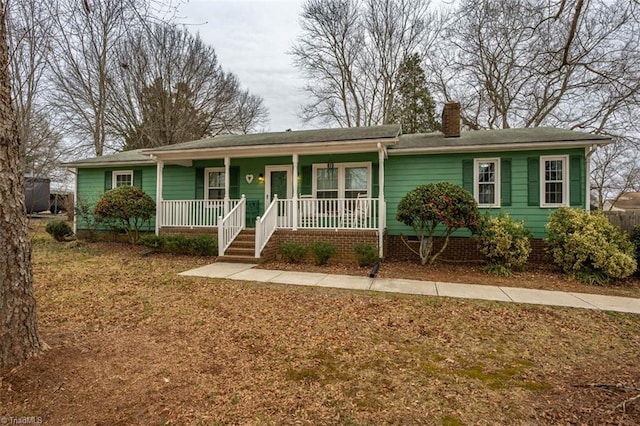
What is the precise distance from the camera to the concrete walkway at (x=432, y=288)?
551 centimetres

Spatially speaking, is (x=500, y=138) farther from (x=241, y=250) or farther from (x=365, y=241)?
(x=241, y=250)

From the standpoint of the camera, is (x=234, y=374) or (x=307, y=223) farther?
(x=307, y=223)

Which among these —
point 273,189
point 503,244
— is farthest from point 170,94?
point 503,244

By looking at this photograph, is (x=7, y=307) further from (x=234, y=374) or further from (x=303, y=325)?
(x=303, y=325)

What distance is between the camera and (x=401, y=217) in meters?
8.29

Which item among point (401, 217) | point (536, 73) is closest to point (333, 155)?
point (401, 217)

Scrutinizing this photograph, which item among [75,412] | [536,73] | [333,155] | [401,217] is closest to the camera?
[75,412]

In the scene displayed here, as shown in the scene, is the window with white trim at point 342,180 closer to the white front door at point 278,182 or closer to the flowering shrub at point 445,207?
the white front door at point 278,182

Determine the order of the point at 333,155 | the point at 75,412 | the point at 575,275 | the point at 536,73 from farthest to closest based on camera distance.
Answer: the point at 333,155 → the point at 575,275 → the point at 536,73 → the point at 75,412

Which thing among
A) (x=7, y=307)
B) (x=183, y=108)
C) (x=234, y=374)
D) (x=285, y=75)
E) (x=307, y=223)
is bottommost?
(x=234, y=374)

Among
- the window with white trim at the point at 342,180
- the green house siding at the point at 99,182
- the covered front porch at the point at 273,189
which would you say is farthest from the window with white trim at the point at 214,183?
the window with white trim at the point at 342,180

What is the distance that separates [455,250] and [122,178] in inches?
519

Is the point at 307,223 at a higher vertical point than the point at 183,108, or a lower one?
lower

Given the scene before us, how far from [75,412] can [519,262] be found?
8838 mm
